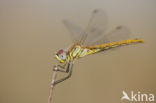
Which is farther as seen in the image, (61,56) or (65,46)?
(65,46)

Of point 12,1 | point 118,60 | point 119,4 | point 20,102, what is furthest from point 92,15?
point 20,102

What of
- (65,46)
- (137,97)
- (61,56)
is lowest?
(137,97)

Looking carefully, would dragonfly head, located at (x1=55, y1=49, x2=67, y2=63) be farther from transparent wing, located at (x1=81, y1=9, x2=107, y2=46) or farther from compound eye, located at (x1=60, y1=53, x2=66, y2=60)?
transparent wing, located at (x1=81, y1=9, x2=107, y2=46)

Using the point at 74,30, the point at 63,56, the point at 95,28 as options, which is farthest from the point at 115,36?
the point at 63,56

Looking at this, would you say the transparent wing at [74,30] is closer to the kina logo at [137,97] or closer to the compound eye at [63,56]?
the compound eye at [63,56]

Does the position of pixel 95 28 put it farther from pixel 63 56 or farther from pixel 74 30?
pixel 63 56

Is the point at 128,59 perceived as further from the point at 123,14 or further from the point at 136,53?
the point at 123,14
